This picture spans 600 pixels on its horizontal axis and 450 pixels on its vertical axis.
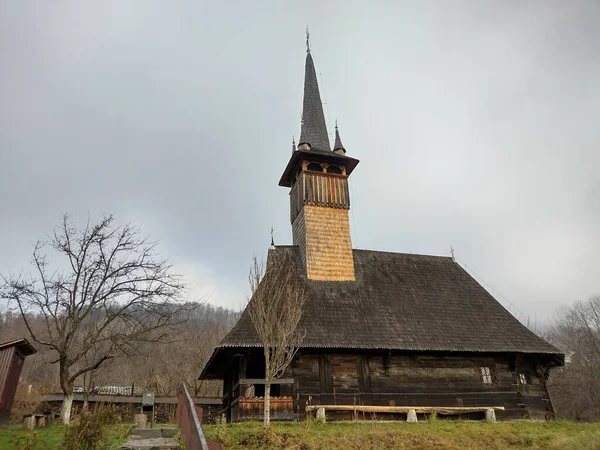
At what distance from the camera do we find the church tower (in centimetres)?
1911

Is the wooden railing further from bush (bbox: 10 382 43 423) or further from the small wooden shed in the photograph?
bush (bbox: 10 382 43 423)

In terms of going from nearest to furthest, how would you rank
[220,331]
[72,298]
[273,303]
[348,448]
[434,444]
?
[348,448] → [434,444] → [273,303] → [72,298] → [220,331]

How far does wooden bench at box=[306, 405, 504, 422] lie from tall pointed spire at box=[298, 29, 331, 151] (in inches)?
482

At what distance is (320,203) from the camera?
20172mm

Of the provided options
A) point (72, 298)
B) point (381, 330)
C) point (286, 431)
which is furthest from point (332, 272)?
point (72, 298)

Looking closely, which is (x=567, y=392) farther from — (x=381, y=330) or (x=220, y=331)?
(x=220, y=331)

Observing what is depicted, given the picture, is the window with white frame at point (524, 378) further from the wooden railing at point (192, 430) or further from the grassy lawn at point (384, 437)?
the wooden railing at point (192, 430)

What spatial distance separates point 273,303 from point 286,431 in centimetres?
371

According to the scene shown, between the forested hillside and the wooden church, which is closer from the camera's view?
the wooden church

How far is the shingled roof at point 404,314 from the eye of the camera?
15750 millimetres

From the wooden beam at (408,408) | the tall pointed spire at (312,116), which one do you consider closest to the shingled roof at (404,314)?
the wooden beam at (408,408)

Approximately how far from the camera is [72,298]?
15875 mm

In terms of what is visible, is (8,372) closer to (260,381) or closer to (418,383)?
(260,381)

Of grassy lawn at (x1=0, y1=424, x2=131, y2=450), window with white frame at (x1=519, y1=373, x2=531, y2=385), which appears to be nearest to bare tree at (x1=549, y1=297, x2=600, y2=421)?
window with white frame at (x1=519, y1=373, x2=531, y2=385)
